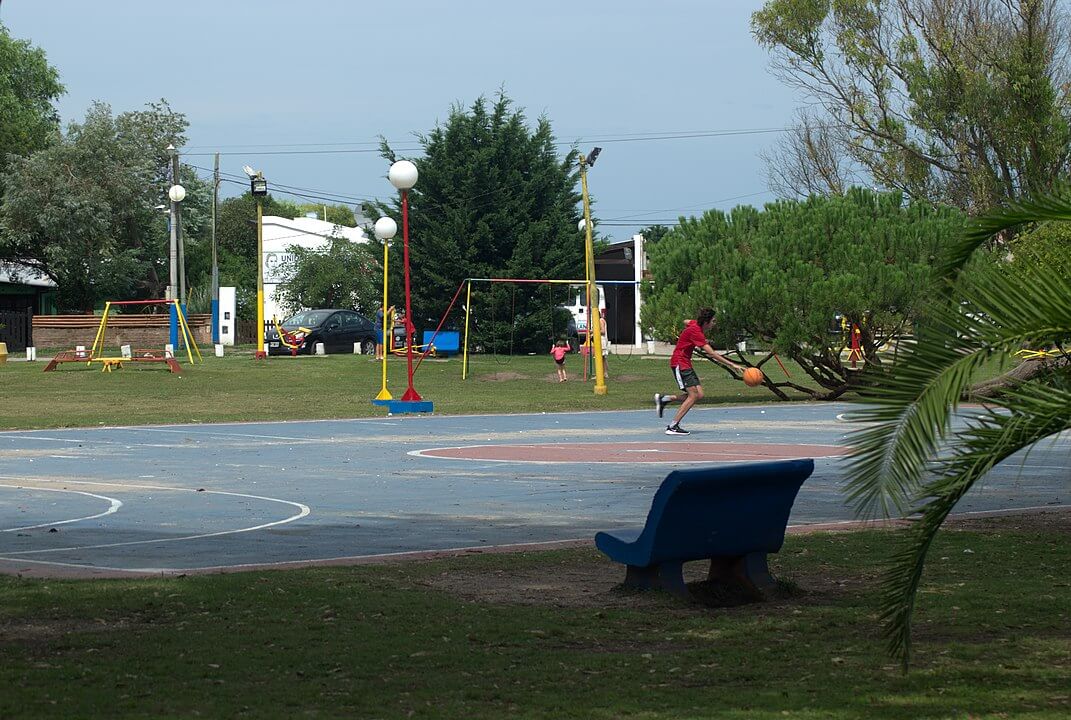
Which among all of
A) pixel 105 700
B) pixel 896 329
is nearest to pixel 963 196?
pixel 896 329

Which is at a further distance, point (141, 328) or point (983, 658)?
point (141, 328)

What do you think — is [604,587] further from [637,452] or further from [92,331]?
[92,331]

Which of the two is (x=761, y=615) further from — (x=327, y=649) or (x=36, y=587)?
(x=36, y=587)

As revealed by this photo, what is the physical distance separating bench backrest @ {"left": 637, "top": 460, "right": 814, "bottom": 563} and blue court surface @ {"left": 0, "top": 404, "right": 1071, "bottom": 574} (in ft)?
2.94

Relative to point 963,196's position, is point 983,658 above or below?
below

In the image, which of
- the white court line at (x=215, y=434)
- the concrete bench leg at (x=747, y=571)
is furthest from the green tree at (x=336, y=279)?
the concrete bench leg at (x=747, y=571)

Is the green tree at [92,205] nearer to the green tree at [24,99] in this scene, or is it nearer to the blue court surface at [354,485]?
the green tree at [24,99]

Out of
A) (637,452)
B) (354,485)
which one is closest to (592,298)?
(637,452)

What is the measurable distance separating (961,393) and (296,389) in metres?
28.7

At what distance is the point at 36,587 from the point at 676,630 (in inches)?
154

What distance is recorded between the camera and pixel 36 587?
8.87m

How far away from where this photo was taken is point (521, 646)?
7.30m

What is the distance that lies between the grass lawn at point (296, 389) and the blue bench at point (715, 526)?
18194mm

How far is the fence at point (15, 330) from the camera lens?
5309cm
